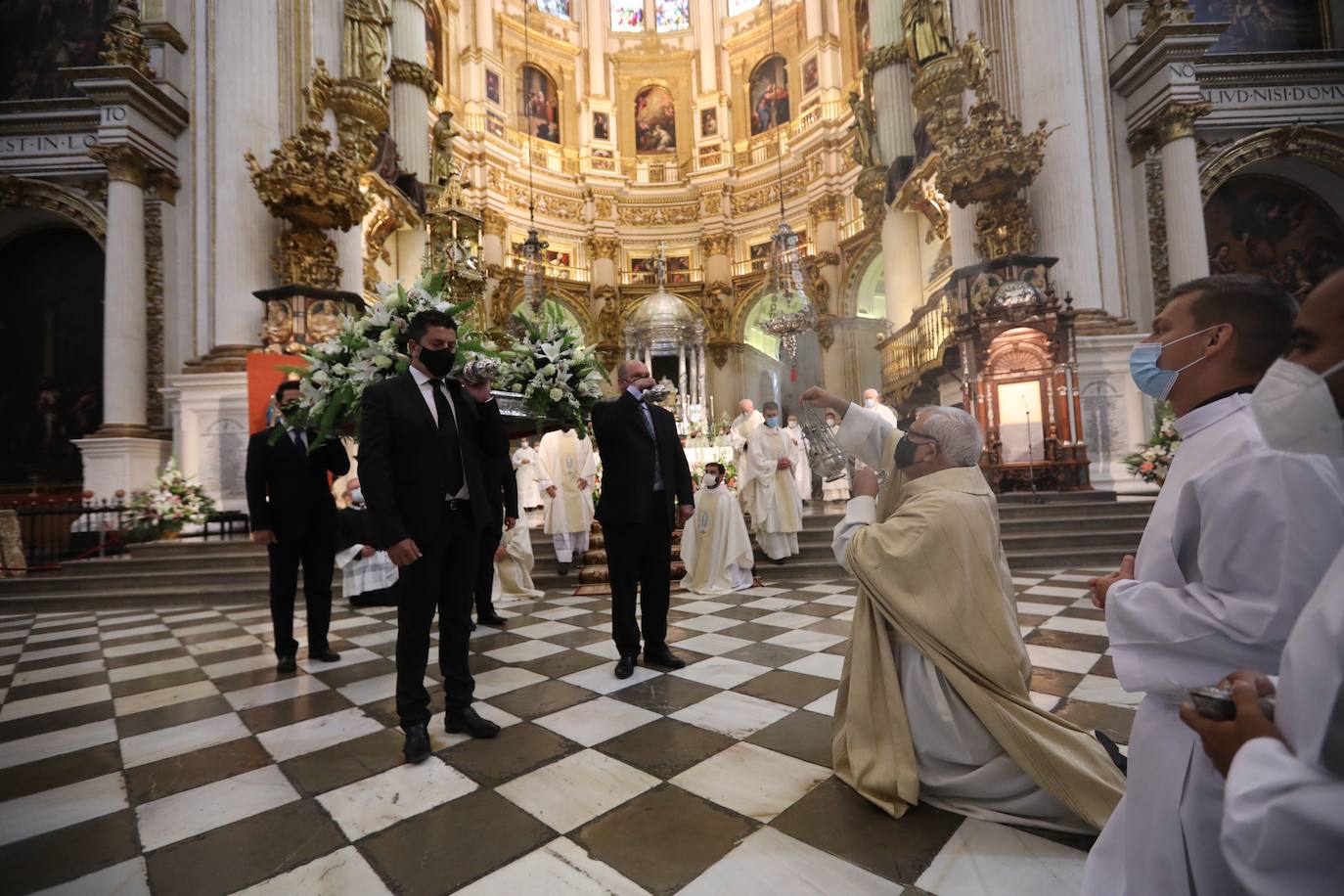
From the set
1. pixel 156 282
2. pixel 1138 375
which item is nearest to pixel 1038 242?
pixel 1138 375

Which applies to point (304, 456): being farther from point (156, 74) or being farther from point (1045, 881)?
point (156, 74)

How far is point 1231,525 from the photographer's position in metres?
1.01

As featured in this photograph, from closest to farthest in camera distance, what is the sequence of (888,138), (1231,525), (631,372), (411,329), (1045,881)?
(1231,525) < (1045,881) < (411,329) < (631,372) < (888,138)

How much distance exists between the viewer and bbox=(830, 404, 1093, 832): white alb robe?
6.21ft

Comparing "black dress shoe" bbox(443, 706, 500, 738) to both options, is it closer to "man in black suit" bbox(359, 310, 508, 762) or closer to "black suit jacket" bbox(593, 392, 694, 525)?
"man in black suit" bbox(359, 310, 508, 762)

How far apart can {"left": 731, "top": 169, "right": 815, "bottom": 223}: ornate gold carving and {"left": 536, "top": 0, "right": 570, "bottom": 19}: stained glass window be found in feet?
32.6

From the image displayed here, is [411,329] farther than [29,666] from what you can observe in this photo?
→ No

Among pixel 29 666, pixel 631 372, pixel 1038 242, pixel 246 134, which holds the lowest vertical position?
pixel 29 666

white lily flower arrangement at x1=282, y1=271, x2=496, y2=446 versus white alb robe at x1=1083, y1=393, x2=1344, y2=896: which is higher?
Result: white lily flower arrangement at x1=282, y1=271, x2=496, y2=446

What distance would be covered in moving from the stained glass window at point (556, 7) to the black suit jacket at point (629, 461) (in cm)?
2498

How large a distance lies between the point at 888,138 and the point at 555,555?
12.4 m

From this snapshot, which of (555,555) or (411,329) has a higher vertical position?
(411,329)

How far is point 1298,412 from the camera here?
26.1 inches

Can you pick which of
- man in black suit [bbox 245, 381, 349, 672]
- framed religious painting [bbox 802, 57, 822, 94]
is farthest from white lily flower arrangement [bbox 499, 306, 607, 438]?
framed religious painting [bbox 802, 57, 822, 94]
